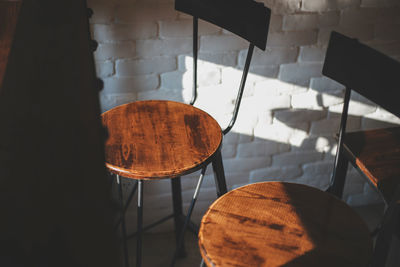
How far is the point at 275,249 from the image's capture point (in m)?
0.83

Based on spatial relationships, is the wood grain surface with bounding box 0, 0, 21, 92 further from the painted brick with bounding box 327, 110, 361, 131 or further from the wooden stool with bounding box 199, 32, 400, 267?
the painted brick with bounding box 327, 110, 361, 131

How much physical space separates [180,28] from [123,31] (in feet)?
0.67

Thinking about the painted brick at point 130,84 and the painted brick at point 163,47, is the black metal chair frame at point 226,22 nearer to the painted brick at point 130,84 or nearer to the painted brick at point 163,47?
the painted brick at point 163,47

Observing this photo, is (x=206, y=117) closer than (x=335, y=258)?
No

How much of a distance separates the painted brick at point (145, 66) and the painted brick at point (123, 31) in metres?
0.09

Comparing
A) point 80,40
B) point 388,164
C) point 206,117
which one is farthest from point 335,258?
point 80,40

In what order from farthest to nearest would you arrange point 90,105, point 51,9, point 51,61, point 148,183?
1. point 148,183
2. point 51,9
3. point 51,61
4. point 90,105

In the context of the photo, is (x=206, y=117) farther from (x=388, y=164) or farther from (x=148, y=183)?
(x=148, y=183)

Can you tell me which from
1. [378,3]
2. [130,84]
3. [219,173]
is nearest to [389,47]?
[378,3]

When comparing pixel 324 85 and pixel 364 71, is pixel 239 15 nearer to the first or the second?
pixel 364 71

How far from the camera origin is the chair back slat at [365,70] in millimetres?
949

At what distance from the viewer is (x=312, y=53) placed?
154 centimetres

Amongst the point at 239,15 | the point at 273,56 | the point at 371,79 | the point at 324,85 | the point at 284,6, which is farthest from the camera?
the point at 324,85

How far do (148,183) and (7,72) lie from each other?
1.27 m
